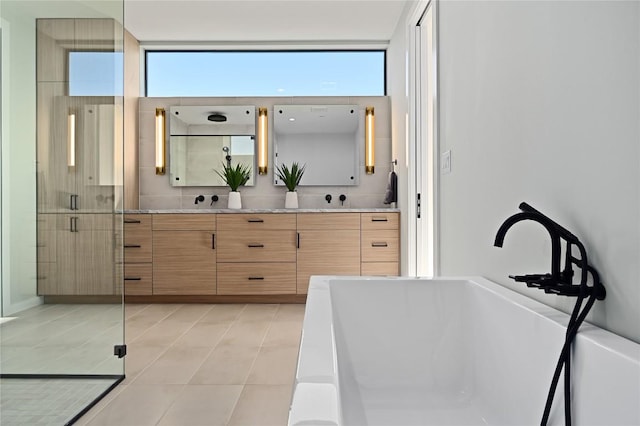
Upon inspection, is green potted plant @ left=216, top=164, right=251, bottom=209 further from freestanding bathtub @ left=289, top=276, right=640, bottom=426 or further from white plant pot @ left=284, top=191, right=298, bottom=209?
freestanding bathtub @ left=289, top=276, right=640, bottom=426

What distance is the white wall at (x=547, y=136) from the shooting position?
3.01 feet

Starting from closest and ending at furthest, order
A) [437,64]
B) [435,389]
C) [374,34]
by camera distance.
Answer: [435,389]
[437,64]
[374,34]

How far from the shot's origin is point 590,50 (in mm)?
1042

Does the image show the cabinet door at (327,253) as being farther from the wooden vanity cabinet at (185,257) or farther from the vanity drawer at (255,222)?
the wooden vanity cabinet at (185,257)

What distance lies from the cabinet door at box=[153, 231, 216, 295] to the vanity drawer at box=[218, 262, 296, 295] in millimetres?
107

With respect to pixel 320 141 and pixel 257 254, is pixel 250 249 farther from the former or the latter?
pixel 320 141

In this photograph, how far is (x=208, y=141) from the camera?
4625mm

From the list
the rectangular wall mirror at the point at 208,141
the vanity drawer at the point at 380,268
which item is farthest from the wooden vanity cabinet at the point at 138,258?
the vanity drawer at the point at 380,268

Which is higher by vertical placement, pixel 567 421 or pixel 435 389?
pixel 567 421

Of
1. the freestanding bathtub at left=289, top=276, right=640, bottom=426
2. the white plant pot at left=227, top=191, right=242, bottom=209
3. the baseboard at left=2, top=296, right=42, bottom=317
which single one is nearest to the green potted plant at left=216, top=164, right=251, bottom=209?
the white plant pot at left=227, top=191, right=242, bottom=209

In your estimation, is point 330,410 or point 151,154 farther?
point 151,154

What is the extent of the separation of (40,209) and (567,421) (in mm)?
1939

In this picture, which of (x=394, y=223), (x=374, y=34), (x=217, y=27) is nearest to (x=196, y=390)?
(x=394, y=223)

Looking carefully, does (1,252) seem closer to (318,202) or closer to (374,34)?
(318,202)
